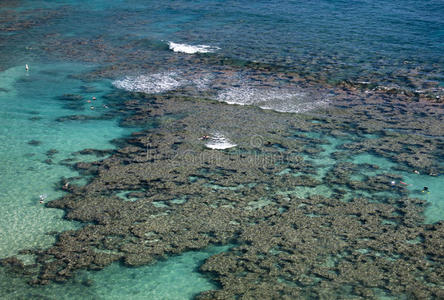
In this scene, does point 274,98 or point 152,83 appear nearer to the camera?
point 274,98

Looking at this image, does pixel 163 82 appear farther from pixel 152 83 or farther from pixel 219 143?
pixel 219 143

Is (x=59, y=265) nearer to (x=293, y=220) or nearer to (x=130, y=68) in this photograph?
(x=293, y=220)

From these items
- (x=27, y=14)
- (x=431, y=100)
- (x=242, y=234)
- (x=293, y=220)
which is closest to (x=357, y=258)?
(x=293, y=220)

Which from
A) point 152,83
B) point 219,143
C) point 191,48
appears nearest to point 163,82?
point 152,83

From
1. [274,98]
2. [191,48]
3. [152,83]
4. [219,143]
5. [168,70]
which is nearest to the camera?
[219,143]

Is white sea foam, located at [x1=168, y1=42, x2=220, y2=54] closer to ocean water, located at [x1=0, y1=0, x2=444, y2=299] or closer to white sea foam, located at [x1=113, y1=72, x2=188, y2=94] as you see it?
ocean water, located at [x1=0, y1=0, x2=444, y2=299]

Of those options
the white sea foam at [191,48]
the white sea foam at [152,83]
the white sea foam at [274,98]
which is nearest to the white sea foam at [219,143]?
the white sea foam at [274,98]

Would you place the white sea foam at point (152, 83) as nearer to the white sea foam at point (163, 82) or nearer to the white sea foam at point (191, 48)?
the white sea foam at point (163, 82)
